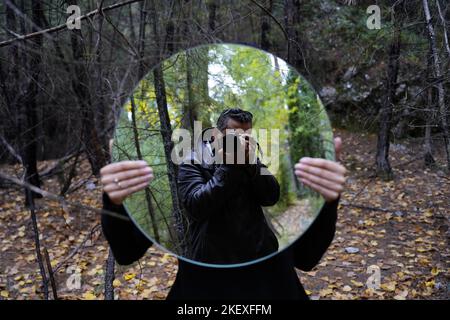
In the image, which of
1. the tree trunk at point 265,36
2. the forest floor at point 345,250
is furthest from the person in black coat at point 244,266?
the tree trunk at point 265,36

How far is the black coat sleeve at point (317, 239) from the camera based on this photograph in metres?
1.47

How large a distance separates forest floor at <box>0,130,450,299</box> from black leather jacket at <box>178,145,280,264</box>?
6.63 ft

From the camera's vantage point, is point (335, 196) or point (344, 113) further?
point (344, 113)

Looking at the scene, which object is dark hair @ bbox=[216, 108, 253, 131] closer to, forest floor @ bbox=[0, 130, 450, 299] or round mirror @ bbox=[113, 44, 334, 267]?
round mirror @ bbox=[113, 44, 334, 267]

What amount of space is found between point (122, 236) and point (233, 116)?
0.66 meters

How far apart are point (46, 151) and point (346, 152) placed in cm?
721

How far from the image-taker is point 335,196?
1.41 m

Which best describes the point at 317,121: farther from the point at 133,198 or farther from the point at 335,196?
the point at 133,198

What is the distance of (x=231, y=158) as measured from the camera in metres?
1.55

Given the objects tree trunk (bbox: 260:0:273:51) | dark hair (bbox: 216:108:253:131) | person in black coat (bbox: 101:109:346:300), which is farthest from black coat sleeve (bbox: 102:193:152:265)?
tree trunk (bbox: 260:0:273:51)

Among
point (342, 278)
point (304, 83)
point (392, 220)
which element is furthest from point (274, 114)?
point (392, 220)

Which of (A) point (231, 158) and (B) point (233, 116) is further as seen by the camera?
(B) point (233, 116)

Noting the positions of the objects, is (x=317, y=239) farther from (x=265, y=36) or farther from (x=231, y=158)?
(x=265, y=36)

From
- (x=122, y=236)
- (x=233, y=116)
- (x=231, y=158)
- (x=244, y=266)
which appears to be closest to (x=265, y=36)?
(x=233, y=116)
